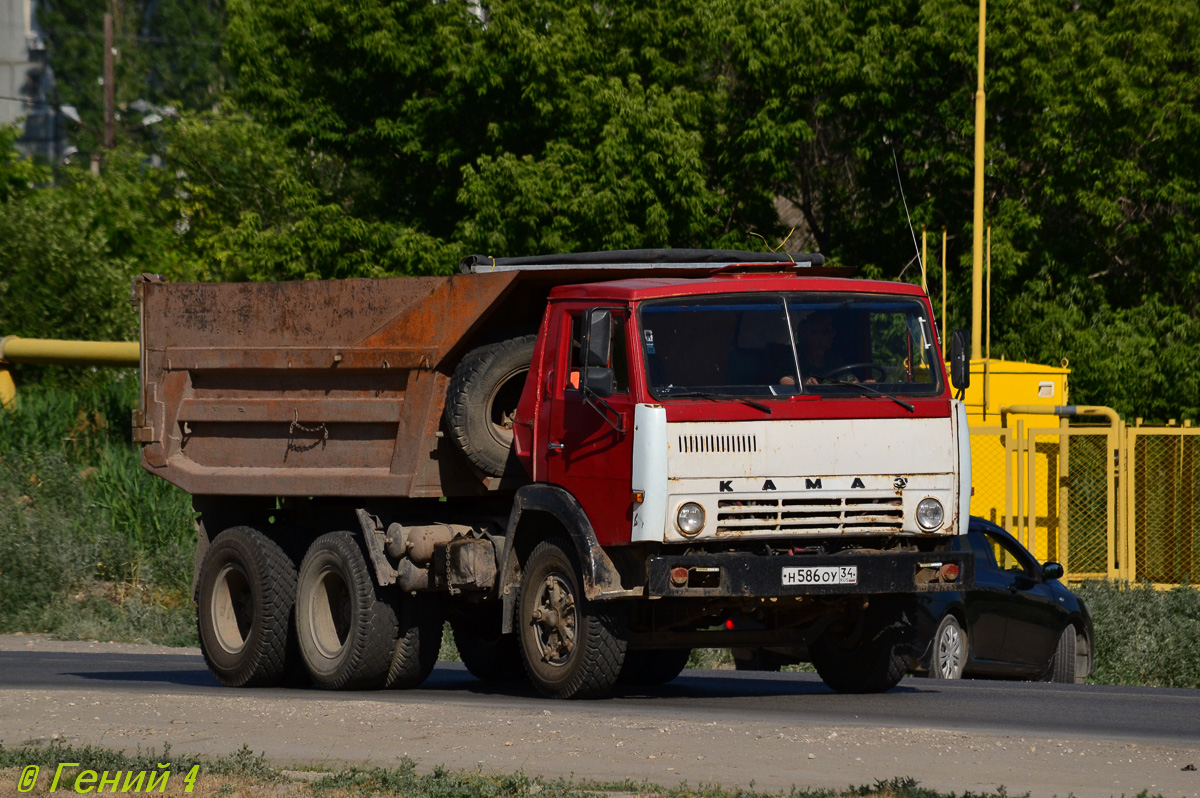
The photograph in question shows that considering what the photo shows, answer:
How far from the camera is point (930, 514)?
11000 mm

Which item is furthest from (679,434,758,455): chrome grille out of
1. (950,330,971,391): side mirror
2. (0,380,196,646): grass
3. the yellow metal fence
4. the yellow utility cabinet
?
(0,380,196,646): grass

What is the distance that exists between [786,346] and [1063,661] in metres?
6.72

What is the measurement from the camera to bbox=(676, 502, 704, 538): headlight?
10.5 metres

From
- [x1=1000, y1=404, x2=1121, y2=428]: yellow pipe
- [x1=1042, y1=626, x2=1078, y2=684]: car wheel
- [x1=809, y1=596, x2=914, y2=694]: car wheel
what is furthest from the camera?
[x1=1000, y1=404, x2=1121, y2=428]: yellow pipe

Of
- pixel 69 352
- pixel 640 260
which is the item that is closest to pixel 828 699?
pixel 640 260

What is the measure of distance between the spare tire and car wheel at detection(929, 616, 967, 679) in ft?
16.0

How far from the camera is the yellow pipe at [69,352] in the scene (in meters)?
28.5

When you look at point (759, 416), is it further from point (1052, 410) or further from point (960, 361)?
point (1052, 410)

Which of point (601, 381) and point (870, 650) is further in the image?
point (870, 650)

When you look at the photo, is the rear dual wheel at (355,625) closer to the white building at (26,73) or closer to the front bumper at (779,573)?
the front bumper at (779,573)

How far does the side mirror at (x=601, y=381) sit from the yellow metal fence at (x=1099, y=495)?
37.3 feet

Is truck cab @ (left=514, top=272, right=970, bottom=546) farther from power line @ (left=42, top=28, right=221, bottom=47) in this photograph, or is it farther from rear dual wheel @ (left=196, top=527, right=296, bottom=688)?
power line @ (left=42, top=28, right=221, bottom=47)

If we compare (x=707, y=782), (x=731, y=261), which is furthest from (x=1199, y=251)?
(x=707, y=782)

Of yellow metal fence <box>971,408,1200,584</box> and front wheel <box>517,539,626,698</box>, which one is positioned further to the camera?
yellow metal fence <box>971,408,1200,584</box>
